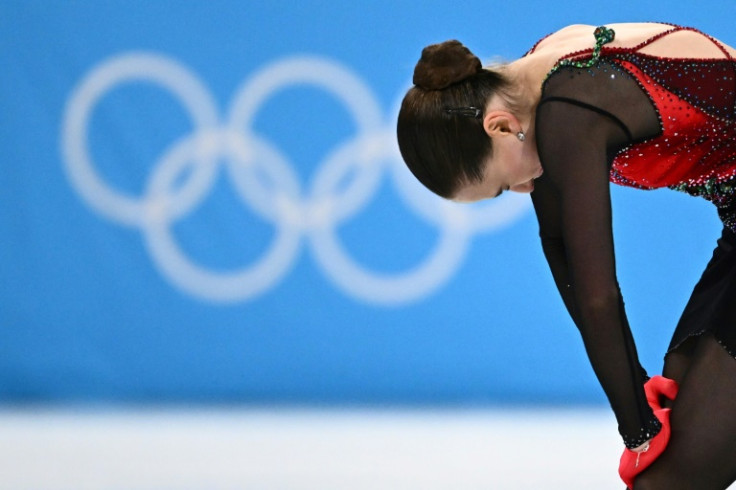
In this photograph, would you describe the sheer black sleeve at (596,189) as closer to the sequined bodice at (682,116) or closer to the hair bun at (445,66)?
the sequined bodice at (682,116)

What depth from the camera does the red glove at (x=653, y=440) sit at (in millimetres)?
1780

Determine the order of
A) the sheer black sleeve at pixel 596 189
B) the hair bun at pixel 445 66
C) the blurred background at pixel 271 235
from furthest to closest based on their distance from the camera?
1. the blurred background at pixel 271 235
2. the hair bun at pixel 445 66
3. the sheer black sleeve at pixel 596 189

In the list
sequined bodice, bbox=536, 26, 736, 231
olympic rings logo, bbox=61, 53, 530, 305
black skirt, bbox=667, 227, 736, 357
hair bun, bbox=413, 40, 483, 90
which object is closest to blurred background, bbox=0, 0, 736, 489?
olympic rings logo, bbox=61, 53, 530, 305

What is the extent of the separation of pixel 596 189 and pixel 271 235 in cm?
259

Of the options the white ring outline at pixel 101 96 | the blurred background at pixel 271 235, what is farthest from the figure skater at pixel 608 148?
the white ring outline at pixel 101 96

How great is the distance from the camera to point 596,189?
1.68 m

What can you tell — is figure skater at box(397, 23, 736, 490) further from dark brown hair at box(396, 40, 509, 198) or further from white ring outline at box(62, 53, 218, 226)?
white ring outline at box(62, 53, 218, 226)

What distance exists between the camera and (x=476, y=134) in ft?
5.85

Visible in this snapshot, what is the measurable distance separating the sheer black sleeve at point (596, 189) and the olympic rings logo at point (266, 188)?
2352 mm

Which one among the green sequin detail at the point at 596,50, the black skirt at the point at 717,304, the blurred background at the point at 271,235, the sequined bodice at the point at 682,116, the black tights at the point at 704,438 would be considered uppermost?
the blurred background at the point at 271,235

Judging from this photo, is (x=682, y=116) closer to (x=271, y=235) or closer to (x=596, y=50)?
(x=596, y=50)

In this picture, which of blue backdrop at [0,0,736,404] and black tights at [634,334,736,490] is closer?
black tights at [634,334,736,490]

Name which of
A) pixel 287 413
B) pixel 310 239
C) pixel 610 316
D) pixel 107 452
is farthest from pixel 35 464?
pixel 610 316

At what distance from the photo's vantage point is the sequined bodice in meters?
1.77
